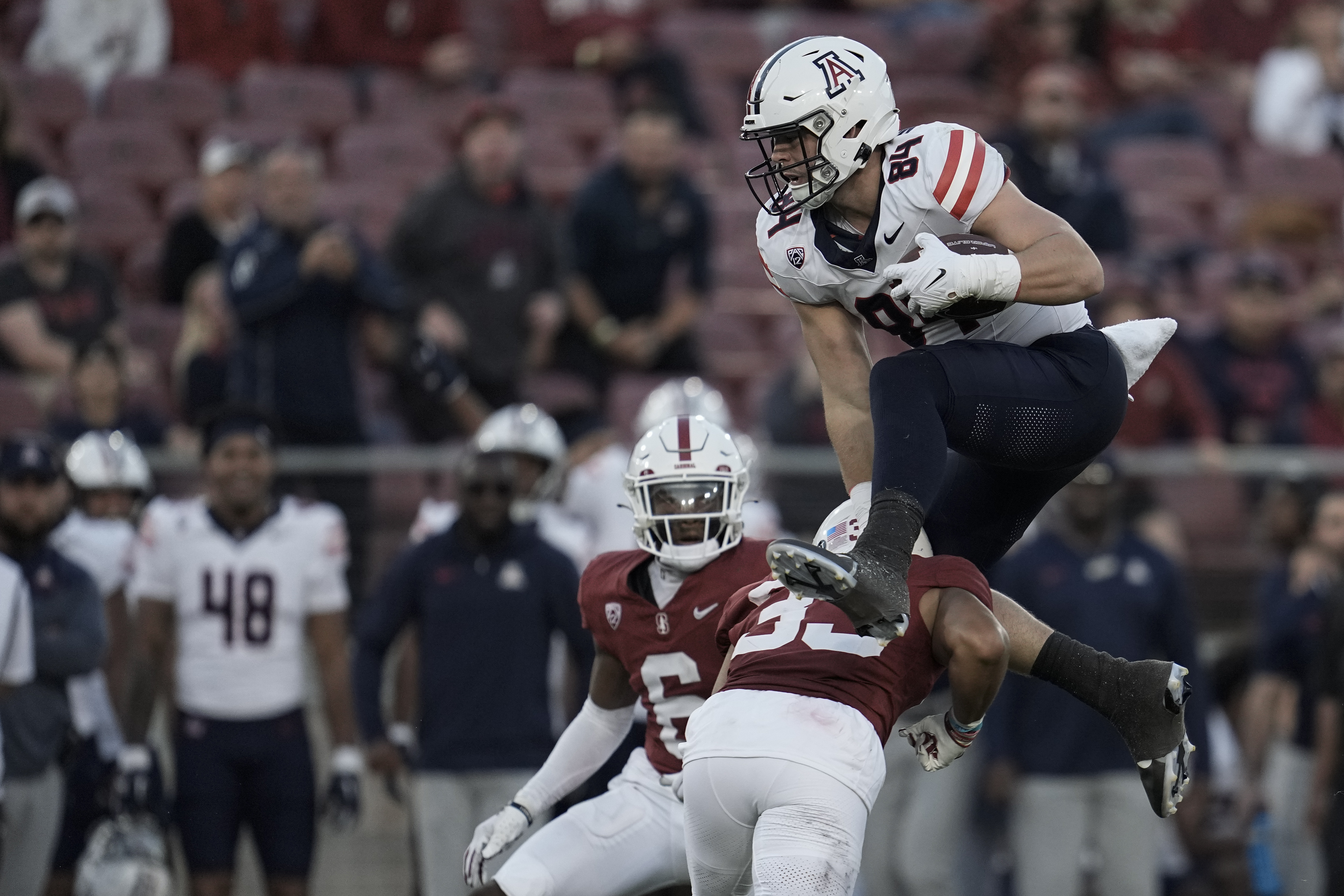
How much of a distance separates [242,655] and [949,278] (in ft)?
13.2

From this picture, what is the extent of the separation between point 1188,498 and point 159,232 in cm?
532

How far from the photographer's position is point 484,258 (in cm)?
916

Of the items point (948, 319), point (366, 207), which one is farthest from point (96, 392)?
point (948, 319)

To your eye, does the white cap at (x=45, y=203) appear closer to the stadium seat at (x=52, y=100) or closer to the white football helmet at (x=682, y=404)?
the stadium seat at (x=52, y=100)

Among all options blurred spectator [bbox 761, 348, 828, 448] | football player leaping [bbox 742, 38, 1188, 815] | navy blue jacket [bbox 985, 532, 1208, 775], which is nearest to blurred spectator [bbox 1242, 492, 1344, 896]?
navy blue jacket [bbox 985, 532, 1208, 775]

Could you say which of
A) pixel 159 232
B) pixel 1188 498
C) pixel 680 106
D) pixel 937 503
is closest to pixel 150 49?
pixel 159 232

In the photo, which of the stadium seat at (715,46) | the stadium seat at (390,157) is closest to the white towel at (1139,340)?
the stadium seat at (390,157)

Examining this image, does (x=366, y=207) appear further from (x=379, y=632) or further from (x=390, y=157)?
(x=379, y=632)

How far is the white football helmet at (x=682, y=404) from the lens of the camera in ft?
27.4

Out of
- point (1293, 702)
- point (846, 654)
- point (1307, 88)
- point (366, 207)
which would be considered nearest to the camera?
point (846, 654)

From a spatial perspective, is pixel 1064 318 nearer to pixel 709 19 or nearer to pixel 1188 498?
pixel 1188 498

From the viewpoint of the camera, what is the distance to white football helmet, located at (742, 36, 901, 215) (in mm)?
4609

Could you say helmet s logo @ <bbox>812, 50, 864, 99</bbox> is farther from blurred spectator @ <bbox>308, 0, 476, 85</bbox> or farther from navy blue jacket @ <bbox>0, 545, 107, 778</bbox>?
blurred spectator @ <bbox>308, 0, 476, 85</bbox>

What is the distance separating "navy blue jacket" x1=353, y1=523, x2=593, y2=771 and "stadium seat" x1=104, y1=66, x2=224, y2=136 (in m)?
4.20
